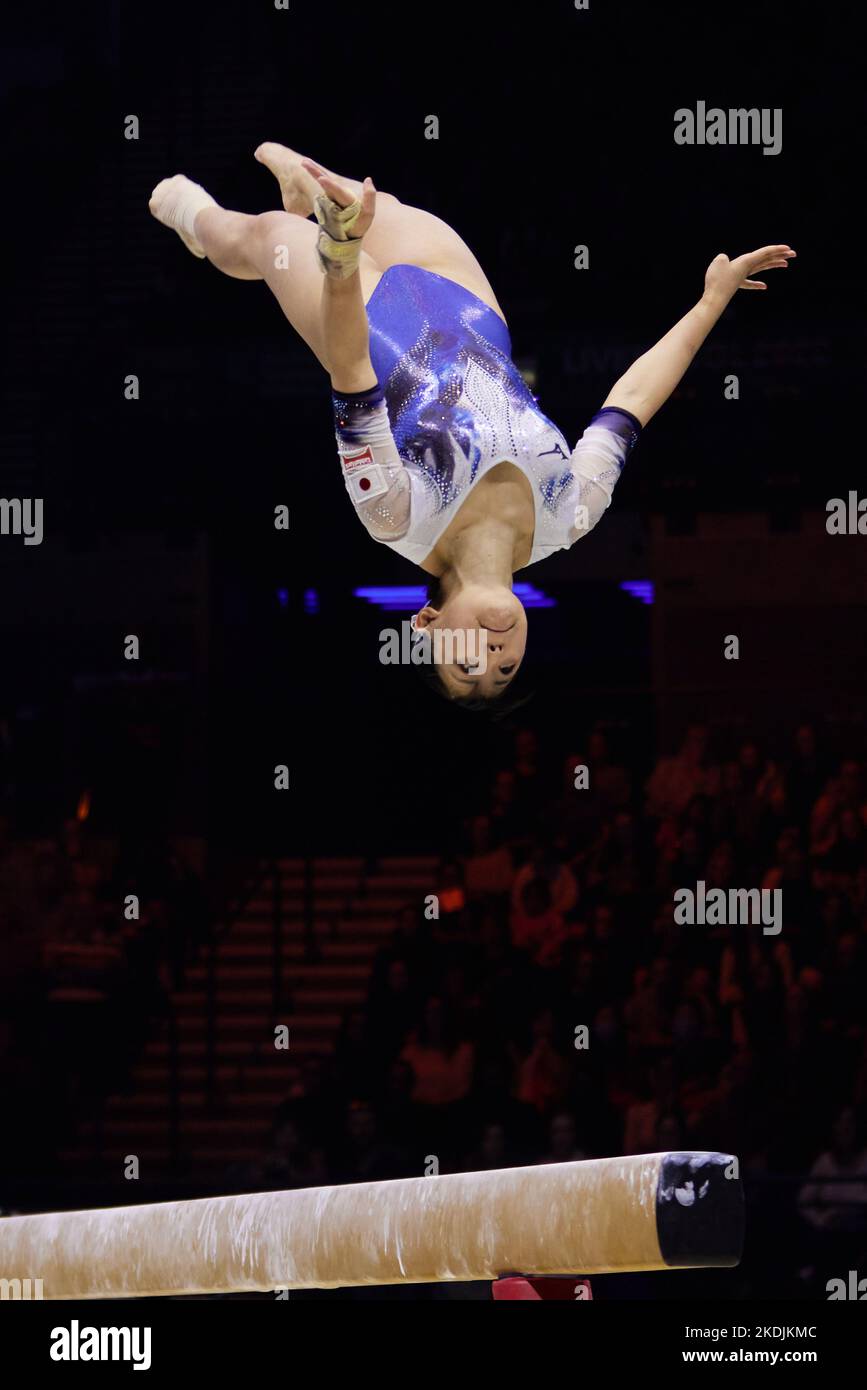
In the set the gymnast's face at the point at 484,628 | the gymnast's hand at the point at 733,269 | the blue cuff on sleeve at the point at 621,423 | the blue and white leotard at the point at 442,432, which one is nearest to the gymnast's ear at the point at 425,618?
the gymnast's face at the point at 484,628

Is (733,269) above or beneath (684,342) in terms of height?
above

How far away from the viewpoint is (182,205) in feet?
17.1

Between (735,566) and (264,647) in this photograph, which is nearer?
(735,566)

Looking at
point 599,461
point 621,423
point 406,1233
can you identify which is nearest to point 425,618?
point 599,461

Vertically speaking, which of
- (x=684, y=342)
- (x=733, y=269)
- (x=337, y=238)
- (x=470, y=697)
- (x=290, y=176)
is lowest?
(x=470, y=697)

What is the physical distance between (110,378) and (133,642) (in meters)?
1.79

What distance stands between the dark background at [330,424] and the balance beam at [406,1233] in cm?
559

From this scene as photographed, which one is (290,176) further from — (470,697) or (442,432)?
(470,697)

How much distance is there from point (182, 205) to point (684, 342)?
1.40m

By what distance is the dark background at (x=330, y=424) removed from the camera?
10281mm

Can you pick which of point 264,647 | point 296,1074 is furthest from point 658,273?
point 296,1074

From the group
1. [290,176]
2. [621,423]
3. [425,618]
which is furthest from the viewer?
[621,423]

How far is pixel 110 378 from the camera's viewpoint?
10.7m
